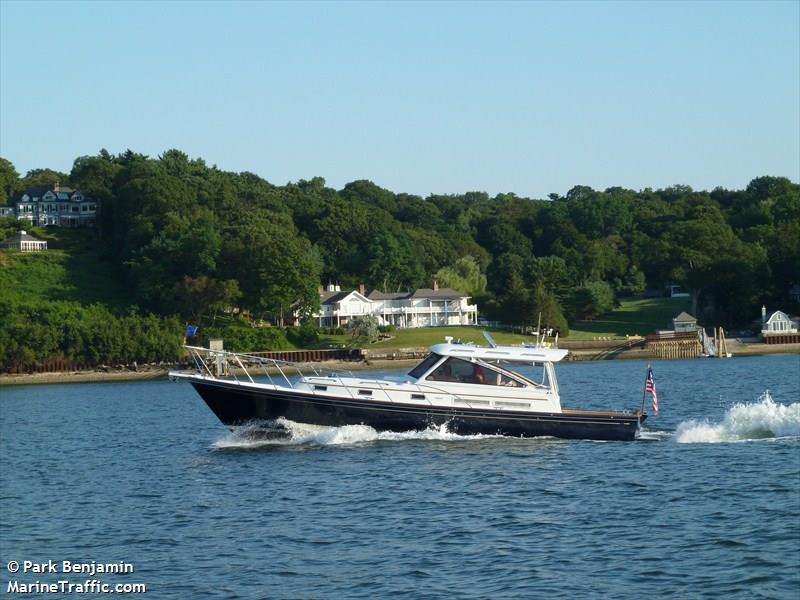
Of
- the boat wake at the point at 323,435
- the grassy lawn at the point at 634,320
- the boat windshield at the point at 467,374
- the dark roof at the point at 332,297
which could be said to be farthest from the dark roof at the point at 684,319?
the boat wake at the point at 323,435

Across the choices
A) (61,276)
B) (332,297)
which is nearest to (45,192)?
(61,276)

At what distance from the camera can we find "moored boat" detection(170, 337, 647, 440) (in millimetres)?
35562

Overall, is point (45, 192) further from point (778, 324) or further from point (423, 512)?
point (423, 512)

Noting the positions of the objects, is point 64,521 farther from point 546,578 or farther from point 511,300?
point 511,300

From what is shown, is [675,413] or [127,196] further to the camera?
[127,196]

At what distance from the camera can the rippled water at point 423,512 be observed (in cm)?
2111

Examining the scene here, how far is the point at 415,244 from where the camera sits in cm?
14538

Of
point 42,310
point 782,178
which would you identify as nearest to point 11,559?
point 42,310

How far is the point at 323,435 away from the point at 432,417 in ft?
11.1

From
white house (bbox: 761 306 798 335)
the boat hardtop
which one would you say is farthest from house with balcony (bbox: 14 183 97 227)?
the boat hardtop

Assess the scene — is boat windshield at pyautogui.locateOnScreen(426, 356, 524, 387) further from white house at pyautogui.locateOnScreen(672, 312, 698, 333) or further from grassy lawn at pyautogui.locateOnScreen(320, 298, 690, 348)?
white house at pyautogui.locateOnScreen(672, 312, 698, 333)

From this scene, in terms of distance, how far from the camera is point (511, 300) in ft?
379

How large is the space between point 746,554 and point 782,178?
15522 centimetres

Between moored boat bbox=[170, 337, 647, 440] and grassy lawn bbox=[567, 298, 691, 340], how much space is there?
75997 mm
